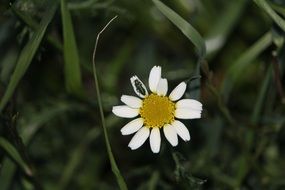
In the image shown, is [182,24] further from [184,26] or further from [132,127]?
[132,127]

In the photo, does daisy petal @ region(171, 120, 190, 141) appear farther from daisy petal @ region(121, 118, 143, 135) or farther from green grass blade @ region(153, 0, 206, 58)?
green grass blade @ region(153, 0, 206, 58)

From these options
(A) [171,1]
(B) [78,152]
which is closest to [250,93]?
(A) [171,1]

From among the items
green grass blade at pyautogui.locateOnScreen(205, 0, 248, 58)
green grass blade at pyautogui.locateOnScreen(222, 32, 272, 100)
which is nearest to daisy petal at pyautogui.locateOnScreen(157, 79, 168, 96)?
green grass blade at pyautogui.locateOnScreen(222, 32, 272, 100)

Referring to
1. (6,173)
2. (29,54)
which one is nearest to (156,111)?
(29,54)

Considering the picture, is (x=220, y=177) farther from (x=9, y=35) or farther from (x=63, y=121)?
(x=9, y=35)

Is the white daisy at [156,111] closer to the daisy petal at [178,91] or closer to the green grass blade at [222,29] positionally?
the daisy petal at [178,91]
